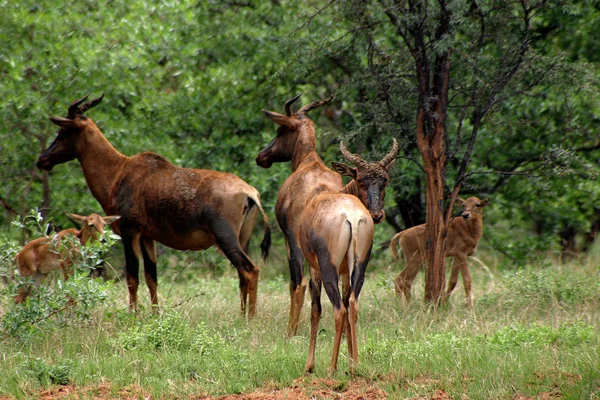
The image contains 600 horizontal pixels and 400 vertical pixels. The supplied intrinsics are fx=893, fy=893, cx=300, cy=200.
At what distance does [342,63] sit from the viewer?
14.8m

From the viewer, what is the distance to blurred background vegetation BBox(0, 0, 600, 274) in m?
13.9

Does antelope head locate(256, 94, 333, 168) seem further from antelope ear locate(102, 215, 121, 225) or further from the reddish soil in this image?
the reddish soil

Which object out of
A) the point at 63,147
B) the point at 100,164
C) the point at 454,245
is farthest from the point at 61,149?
the point at 454,245

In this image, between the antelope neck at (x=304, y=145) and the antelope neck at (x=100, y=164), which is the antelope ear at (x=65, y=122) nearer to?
the antelope neck at (x=100, y=164)

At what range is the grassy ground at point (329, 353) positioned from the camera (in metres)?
7.32

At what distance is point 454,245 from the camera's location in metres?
12.6

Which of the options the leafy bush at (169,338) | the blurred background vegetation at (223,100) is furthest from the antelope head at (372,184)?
the blurred background vegetation at (223,100)

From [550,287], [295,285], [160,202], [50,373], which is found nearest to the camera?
[50,373]

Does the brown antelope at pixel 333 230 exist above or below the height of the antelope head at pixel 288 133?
below

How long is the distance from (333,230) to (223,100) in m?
7.99

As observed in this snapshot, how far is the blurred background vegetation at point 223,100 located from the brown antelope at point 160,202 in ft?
6.41

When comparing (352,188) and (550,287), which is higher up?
(352,188)

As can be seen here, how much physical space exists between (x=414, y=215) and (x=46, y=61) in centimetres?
677

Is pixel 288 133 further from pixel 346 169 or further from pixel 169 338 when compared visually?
pixel 169 338
